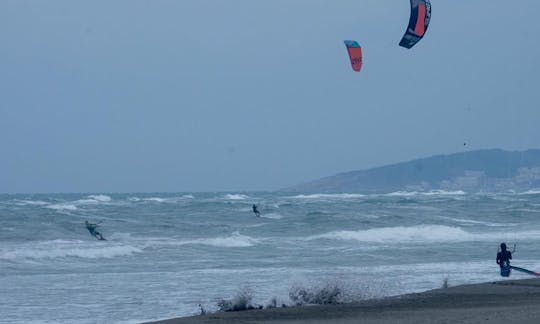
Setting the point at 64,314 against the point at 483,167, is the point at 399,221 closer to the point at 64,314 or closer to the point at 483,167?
the point at 64,314

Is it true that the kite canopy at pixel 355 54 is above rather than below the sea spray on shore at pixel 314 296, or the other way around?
above

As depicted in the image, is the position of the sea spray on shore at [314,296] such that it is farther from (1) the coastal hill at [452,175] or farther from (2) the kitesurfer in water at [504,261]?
(1) the coastal hill at [452,175]

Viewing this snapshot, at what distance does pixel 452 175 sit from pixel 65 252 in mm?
79152

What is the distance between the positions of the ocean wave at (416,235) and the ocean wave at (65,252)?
680 cm

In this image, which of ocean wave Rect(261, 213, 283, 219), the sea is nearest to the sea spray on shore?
the sea

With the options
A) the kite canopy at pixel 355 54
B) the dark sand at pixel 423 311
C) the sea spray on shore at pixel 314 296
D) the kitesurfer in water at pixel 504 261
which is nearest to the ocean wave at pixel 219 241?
the kite canopy at pixel 355 54

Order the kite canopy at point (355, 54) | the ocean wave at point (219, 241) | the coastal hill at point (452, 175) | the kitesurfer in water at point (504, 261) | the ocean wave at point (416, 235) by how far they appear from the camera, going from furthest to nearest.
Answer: the coastal hill at point (452, 175)
the ocean wave at point (416, 235)
the ocean wave at point (219, 241)
the kite canopy at point (355, 54)
the kitesurfer in water at point (504, 261)

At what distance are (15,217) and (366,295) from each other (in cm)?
2493

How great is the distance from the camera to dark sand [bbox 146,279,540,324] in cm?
1115

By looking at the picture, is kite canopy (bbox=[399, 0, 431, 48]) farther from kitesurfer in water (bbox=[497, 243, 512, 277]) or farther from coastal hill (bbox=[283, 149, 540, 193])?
coastal hill (bbox=[283, 149, 540, 193])

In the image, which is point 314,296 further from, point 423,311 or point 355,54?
point 355,54

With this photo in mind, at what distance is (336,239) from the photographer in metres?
28.8

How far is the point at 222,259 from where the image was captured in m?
21.5

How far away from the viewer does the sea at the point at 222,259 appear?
13930mm
